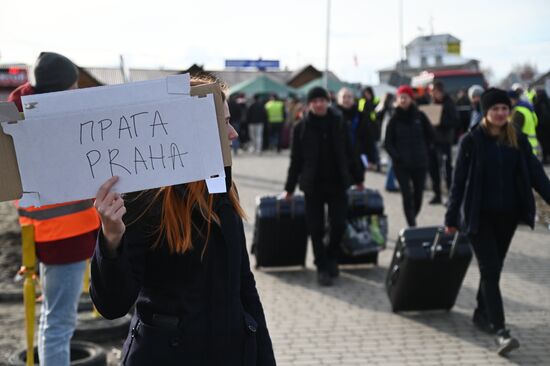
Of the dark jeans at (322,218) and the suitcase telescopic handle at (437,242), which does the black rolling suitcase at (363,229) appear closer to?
the dark jeans at (322,218)

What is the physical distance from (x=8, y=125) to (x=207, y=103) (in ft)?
1.88

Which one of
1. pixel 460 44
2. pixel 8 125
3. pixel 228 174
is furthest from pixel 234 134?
pixel 460 44

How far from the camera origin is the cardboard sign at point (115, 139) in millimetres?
2312

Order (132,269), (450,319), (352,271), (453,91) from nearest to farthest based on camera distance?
1. (132,269)
2. (450,319)
3. (352,271)
4. (453,91)

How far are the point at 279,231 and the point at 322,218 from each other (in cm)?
52

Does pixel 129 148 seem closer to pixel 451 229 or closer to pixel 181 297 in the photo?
pixel 181 297

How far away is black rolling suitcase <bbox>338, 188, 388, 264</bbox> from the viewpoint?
8.62m

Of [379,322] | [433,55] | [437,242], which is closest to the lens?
[437,242]

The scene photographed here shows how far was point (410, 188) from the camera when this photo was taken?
10.2 metres

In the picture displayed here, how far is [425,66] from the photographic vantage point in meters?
46.5

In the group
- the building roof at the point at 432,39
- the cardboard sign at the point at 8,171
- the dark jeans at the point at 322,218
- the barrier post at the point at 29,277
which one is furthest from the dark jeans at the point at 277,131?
the cardboard sign at the point at 8,171

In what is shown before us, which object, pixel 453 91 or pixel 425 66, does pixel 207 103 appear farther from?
pixel 425 66

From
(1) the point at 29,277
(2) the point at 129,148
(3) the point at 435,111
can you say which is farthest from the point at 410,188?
(2) the point at 129,148

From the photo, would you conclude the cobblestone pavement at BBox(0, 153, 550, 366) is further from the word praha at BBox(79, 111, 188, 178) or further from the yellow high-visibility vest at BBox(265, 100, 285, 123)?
the yellow high-visibility vest at BBox(265, 100, 285, 123)
